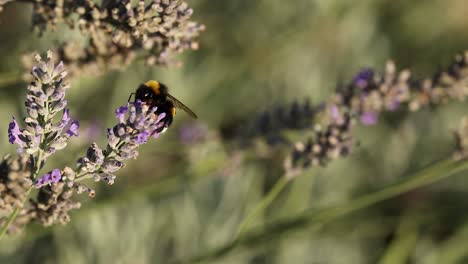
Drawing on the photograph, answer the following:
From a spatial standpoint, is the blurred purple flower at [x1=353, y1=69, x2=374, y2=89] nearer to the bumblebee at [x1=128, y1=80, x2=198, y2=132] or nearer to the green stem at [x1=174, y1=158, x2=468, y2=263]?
the green stem at [x1=174, y1=158, x2=468, y2=263]

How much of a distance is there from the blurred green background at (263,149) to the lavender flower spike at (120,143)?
86cm

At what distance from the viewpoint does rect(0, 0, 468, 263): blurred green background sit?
2426 mm

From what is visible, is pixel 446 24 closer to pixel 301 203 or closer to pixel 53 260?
Result: pixel 301 203

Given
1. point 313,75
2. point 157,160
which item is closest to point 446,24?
point 313,75

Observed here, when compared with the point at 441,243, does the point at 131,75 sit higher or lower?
higher

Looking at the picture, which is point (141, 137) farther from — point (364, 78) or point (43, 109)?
point (364, 78)

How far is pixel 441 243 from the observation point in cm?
294

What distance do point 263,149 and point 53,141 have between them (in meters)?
1.07

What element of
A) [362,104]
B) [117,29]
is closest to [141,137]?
[117,29]

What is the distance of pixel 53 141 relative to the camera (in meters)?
1.08

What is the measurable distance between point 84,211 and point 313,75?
72.0 inches

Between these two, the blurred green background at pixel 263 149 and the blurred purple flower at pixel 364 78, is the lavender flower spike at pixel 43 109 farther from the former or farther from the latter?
the blurred purple flower at pixel 364 78

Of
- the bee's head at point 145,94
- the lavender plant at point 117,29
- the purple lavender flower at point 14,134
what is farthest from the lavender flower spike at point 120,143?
the bee's head at point 145,94

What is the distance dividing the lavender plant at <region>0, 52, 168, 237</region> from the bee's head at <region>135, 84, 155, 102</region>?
36cm
